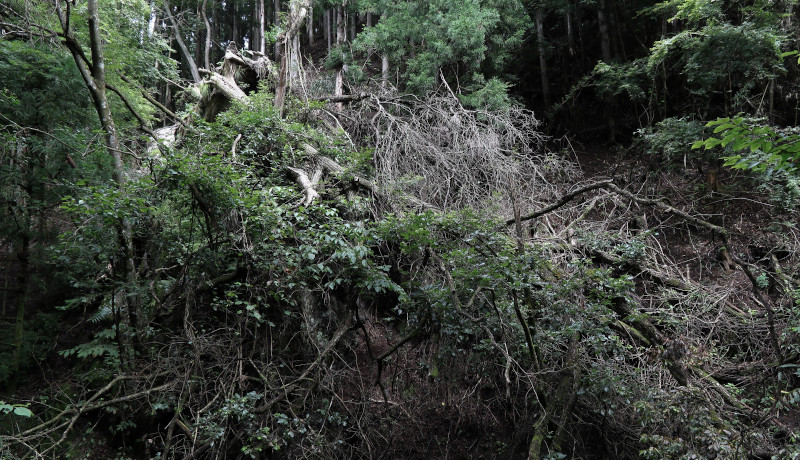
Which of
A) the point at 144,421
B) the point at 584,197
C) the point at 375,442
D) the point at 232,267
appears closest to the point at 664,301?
the point at 584,197

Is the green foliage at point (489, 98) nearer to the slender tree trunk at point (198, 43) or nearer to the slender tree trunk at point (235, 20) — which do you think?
the slender tree trunk at point (198, 43)

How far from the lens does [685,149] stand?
321 inches

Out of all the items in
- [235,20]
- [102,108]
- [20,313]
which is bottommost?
[20,313]

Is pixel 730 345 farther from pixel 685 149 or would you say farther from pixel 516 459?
pixel 685 149

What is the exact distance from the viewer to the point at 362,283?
4715 mm

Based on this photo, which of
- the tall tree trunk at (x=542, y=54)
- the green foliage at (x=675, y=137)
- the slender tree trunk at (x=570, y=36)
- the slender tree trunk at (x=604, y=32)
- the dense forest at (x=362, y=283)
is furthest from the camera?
the slender tree trunk at (x=570, y=36)

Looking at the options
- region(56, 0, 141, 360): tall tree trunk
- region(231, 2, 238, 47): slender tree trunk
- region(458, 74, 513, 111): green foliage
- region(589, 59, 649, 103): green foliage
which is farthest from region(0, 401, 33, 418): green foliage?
region(231, 2, 238, 47): slender tree trunk

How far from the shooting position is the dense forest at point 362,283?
4.27 m

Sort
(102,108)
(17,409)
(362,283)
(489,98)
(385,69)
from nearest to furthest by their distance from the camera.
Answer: (17,409) < (362,283) < (102,108) < (489,98) < (385,69)

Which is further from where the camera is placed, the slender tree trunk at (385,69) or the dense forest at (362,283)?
the slender tree trunk at (385,69)

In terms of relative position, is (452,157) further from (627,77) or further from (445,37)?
(627,77)

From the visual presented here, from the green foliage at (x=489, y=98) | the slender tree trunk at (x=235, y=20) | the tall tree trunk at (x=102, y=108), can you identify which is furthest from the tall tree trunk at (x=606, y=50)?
the slender tree trunk at (x=235, y=20)

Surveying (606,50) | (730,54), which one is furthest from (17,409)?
(606,50)

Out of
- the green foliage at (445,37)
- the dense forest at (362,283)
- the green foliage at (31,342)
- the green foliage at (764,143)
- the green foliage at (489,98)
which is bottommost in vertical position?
the green foliage at (31,342)
